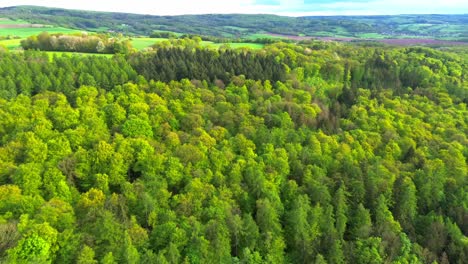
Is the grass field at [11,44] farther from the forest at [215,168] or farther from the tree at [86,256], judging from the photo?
the tree at [86,256]

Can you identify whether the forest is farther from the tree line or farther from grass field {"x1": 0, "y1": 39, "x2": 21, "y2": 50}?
grass field {"x1": 0, "y1": 39, "x2": 21, "y2": 50}

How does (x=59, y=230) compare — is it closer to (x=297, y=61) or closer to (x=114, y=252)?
(x=114, y=252)

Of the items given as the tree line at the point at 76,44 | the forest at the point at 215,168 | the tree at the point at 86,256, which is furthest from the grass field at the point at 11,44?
the tree at the point at 86,256

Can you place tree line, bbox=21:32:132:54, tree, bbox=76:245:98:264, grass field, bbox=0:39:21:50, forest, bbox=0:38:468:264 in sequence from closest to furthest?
1. tree, bbox=76:245:98:264
2. forest, bbox=0:38:468:264
3. grass field, bbox=0:39:21:50
4. tree line, bbox=21:32:132:54

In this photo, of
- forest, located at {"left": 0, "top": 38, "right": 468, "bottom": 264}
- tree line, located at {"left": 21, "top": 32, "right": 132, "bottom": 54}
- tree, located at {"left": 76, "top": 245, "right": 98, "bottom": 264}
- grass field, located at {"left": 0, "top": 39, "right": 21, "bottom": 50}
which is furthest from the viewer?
tree line, located at {"left": 21, "top": 32, "right": 132, "bottom": 54}

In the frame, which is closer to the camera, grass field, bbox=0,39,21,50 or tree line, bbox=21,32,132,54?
grass field, bbox=0,39,21,50

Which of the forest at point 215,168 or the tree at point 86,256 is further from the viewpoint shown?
the forest at point 215,168

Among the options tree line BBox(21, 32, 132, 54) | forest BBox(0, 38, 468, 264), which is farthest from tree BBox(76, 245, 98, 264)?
tree line BBox(21, 32, 132, 54)

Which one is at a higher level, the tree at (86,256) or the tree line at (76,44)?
the tree line at (76,44)

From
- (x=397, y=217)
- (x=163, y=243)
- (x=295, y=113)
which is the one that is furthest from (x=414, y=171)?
(x=163, y=243)
